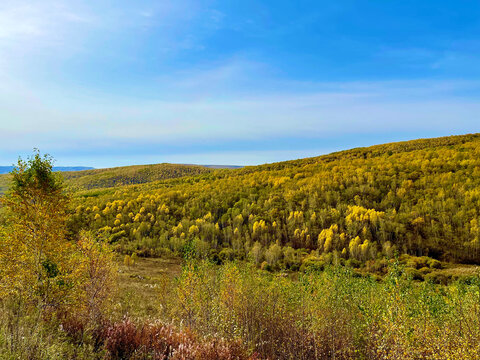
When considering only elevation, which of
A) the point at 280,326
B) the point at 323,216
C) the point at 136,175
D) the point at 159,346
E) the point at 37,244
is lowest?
the point at 323,216

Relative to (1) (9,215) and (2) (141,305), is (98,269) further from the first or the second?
(2) (141,305)

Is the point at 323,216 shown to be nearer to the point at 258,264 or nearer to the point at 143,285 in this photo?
the point at 258,264

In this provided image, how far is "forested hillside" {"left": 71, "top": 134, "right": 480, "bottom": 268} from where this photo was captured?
4906 centimetres

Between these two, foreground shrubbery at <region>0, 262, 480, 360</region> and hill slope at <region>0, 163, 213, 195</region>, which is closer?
foreground shrubbery at <region>0, 262, 480, 360</region>

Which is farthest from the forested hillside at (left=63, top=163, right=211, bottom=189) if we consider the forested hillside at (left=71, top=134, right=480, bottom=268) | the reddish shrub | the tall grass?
the reddish shrub

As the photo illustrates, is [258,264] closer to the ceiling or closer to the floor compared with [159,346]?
closer to the floor

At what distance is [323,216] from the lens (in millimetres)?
59188

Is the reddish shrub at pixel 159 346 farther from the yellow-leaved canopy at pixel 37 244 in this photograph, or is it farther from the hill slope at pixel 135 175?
the hill slope at pixel 135 175

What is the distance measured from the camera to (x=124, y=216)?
65.9m

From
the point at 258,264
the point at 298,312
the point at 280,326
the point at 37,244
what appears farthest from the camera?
the point at 258,264

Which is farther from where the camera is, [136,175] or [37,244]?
[136,175]

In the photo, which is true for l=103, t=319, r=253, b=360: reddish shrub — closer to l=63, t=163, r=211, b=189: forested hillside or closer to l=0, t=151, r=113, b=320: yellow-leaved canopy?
l=0, t=151, r=113, b=320: yellow-leaved canopy

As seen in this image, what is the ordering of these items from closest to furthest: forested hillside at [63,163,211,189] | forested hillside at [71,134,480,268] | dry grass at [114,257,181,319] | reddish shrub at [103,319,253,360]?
reddish shrub at [103,319,253,360]
dry grass at [114,257,181,319]
forested hillside at [71,134,480,268]
forested hillside at [63,163,211,189]

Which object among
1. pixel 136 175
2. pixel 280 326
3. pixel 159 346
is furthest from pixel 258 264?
pixel 136 175
